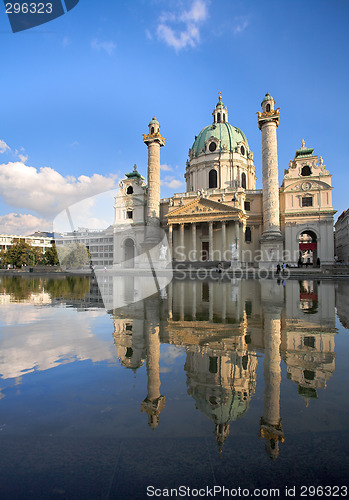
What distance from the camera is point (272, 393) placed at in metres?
3.65

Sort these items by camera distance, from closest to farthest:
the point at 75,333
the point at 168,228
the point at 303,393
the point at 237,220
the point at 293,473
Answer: the point at 293,473 < the point at 303,393 < the point at 75,333 < the point at 237,220 < the point at 168,228

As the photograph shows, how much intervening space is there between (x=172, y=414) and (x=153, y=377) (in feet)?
3.68

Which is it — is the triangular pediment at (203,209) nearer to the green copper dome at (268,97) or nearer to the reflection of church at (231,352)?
the green copper dome at (268,97)

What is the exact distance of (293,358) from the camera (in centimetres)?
498

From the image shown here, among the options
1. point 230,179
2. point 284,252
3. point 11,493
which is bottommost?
point 11,493

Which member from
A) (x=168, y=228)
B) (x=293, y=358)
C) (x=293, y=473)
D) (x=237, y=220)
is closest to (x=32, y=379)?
(x=293, y=473)

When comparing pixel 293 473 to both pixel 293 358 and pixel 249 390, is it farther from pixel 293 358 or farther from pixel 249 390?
pixel 293 358

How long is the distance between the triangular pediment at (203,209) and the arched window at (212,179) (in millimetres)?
9556

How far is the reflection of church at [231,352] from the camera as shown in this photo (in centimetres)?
331

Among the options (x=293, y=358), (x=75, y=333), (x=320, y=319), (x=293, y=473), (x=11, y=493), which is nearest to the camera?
(x=11, y=493)

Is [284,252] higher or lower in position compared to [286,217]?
lower

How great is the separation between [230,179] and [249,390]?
183 feet

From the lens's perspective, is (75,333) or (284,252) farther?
(284,252)
